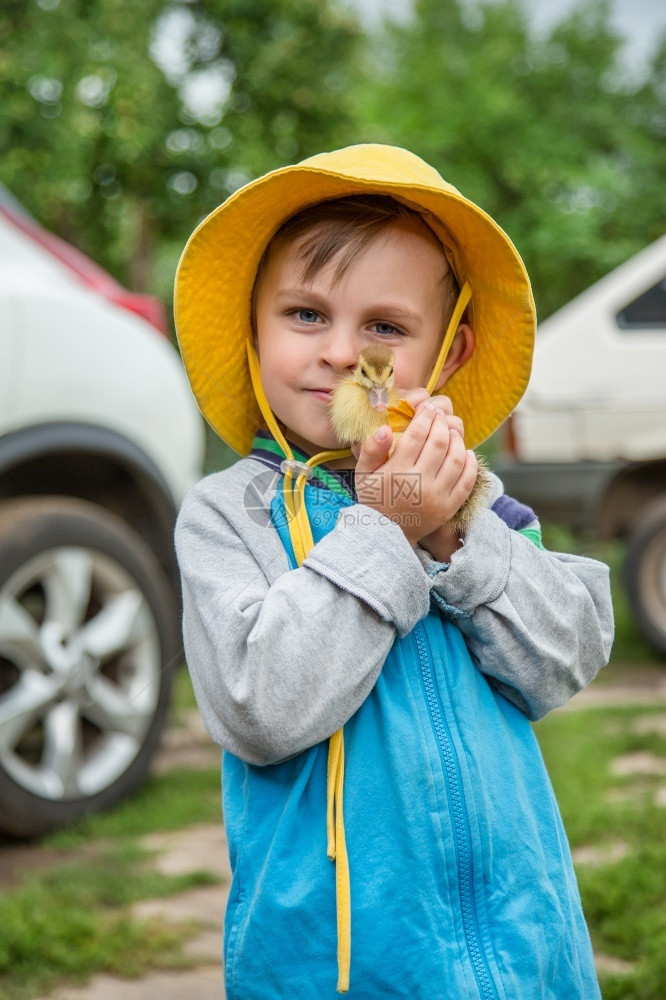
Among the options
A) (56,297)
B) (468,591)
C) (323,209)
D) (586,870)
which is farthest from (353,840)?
(56,297)

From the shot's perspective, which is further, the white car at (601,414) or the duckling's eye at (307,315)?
the white car at (601,414)

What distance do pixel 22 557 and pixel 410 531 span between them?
1.97 metres

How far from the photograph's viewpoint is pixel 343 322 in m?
1.40

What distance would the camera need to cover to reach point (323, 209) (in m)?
1.49

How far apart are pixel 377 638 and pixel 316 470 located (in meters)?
0.28

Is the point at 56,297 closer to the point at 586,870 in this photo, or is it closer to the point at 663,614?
the point at 586,870

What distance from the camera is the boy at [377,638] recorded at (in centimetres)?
131

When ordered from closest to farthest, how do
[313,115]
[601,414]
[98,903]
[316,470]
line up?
[316,470], [98,903], [601,414], [313,115]

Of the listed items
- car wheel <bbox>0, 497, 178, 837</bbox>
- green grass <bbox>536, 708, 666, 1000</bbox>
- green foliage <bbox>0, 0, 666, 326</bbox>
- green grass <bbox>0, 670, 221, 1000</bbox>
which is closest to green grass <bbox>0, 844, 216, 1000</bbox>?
green grass <bbox>0, 670, 221, 1000</bbox>

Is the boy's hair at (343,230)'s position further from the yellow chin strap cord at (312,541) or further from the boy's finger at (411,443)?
the boy's finger at (411,443)

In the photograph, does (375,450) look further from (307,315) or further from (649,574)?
(649,574)

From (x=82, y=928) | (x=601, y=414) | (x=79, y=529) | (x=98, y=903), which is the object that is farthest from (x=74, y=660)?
(x=601, y=414)

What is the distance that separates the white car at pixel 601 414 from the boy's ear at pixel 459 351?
447 centimetres

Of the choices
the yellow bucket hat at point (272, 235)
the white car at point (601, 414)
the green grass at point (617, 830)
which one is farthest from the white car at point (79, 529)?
the white car at point (601, 414)
